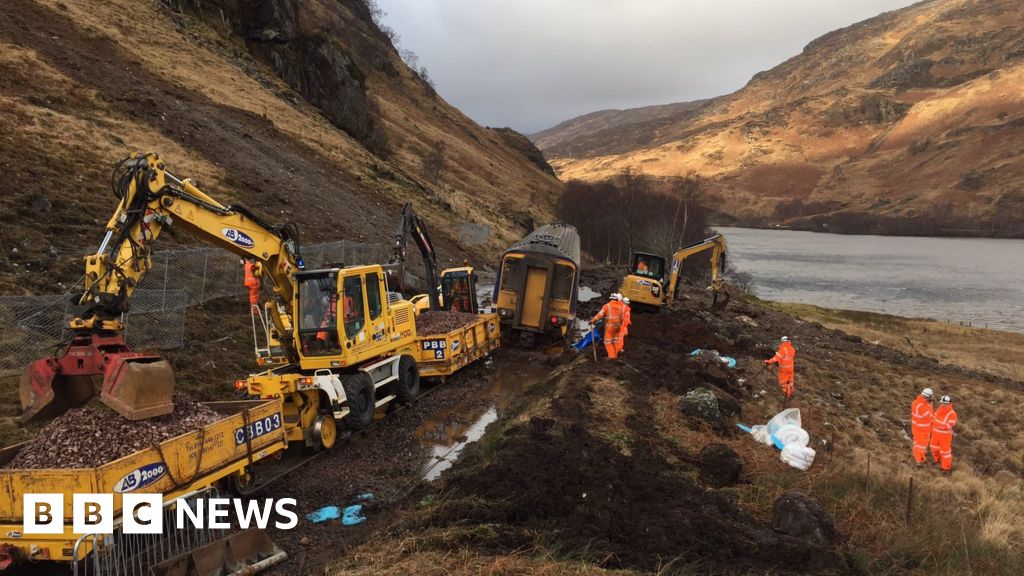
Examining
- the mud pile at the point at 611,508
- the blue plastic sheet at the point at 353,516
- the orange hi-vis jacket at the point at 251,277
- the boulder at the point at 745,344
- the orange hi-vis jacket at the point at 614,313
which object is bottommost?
the blue plastic sheet at the point at 353,516

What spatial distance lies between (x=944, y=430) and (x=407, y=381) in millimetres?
9980

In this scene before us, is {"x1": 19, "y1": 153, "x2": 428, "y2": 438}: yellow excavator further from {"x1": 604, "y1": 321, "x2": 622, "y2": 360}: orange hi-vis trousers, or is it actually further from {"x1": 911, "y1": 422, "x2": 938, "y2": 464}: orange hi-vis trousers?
{"x1": 911, "y1": 422, "x2": 938, "y2": 464}: orange hi-vis trousers

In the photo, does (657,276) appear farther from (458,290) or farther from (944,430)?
(944,430)

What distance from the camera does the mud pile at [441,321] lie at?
16266 mm

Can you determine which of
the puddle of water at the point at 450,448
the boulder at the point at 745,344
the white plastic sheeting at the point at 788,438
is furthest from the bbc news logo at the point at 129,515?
the boulder at the point at 745,344

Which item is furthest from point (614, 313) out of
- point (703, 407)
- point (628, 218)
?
point (628, 218)

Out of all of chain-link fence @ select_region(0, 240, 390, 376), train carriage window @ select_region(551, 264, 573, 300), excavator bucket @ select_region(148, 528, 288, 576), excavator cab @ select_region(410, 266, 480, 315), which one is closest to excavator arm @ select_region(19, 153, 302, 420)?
chain-link fence @ select_region(0, 240, 390, 376)

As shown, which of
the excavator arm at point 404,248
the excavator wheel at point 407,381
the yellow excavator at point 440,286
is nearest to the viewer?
the excavator wheel at point 407,381

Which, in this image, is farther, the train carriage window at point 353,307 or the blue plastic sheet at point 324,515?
the train carriage window at point 353,307

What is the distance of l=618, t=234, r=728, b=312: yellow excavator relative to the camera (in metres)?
23.7

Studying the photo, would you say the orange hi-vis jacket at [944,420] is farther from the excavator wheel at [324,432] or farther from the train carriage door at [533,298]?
the excavator wheel at [324,432]

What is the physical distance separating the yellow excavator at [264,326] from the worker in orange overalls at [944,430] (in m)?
9.83

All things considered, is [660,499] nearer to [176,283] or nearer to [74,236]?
[176,283]

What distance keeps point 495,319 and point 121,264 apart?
11.5 m
